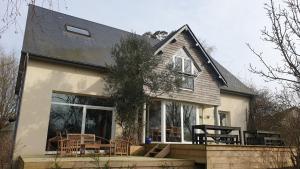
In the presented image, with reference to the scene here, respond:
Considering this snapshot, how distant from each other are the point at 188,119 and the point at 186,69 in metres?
2.68

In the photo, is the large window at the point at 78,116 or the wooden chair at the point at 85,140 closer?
the wooden chair at the point at 85,140

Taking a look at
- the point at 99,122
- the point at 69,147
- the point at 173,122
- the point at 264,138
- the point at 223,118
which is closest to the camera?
the point at 69,147

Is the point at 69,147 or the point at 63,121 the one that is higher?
the point at 63,121

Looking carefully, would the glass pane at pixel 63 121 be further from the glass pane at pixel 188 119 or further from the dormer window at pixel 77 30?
the glass pane at pixel 188 119

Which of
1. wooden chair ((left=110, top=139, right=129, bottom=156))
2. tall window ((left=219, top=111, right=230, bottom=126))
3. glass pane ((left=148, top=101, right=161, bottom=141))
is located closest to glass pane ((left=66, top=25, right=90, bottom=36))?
glass pane ((left=148, top=101, right=161, bottom=141))

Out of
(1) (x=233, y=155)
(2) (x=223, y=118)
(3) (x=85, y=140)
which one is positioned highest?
(2) (x=223, y=118)

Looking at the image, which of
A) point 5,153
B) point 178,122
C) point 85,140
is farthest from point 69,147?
point 178,122

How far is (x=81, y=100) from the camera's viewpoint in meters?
11.6

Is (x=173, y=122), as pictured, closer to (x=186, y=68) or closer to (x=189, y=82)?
(x=189, y=82)

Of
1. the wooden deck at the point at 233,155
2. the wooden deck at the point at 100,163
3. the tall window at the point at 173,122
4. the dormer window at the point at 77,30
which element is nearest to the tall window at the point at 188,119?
the tall window at the point at 173,122

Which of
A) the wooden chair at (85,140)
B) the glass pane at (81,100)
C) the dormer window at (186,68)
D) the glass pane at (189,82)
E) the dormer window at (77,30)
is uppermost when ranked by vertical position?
the dormer window at (77,30)

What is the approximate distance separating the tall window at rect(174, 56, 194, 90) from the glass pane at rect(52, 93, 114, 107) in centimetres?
420

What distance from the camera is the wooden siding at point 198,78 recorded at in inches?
531

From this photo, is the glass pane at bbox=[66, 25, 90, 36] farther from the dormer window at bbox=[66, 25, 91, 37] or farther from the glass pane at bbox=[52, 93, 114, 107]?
the glass pane at bbox=[52, 93, 114, 107]
